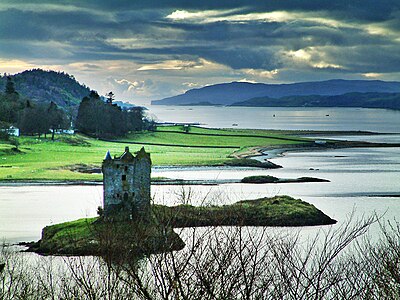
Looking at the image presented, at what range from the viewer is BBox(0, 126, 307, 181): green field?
114 meters

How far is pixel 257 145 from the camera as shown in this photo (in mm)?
178000

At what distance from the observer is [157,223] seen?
41.9 metres

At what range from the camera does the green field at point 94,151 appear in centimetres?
11394

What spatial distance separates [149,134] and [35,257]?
465 feet

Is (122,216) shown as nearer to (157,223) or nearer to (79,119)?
(157,223)

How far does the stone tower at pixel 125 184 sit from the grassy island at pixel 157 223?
1892mm

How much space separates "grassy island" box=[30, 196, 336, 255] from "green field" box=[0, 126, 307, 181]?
44.6 meters

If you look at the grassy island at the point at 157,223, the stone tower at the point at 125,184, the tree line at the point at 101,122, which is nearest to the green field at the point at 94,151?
the tree line at the point at 101,122

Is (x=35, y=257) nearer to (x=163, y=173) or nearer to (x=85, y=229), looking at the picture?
(x=85, y=229)

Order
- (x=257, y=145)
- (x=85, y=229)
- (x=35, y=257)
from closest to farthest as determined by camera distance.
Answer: (x=35, y=257) → (x=85, y=229) → (x=257, y=145)

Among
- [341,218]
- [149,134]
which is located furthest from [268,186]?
[149,134]

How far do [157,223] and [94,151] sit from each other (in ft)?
353

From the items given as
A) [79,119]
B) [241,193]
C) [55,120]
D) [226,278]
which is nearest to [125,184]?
[226,278]

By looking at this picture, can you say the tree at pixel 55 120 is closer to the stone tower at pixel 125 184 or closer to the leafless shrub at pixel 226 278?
the stone tower at pixel 125 184
